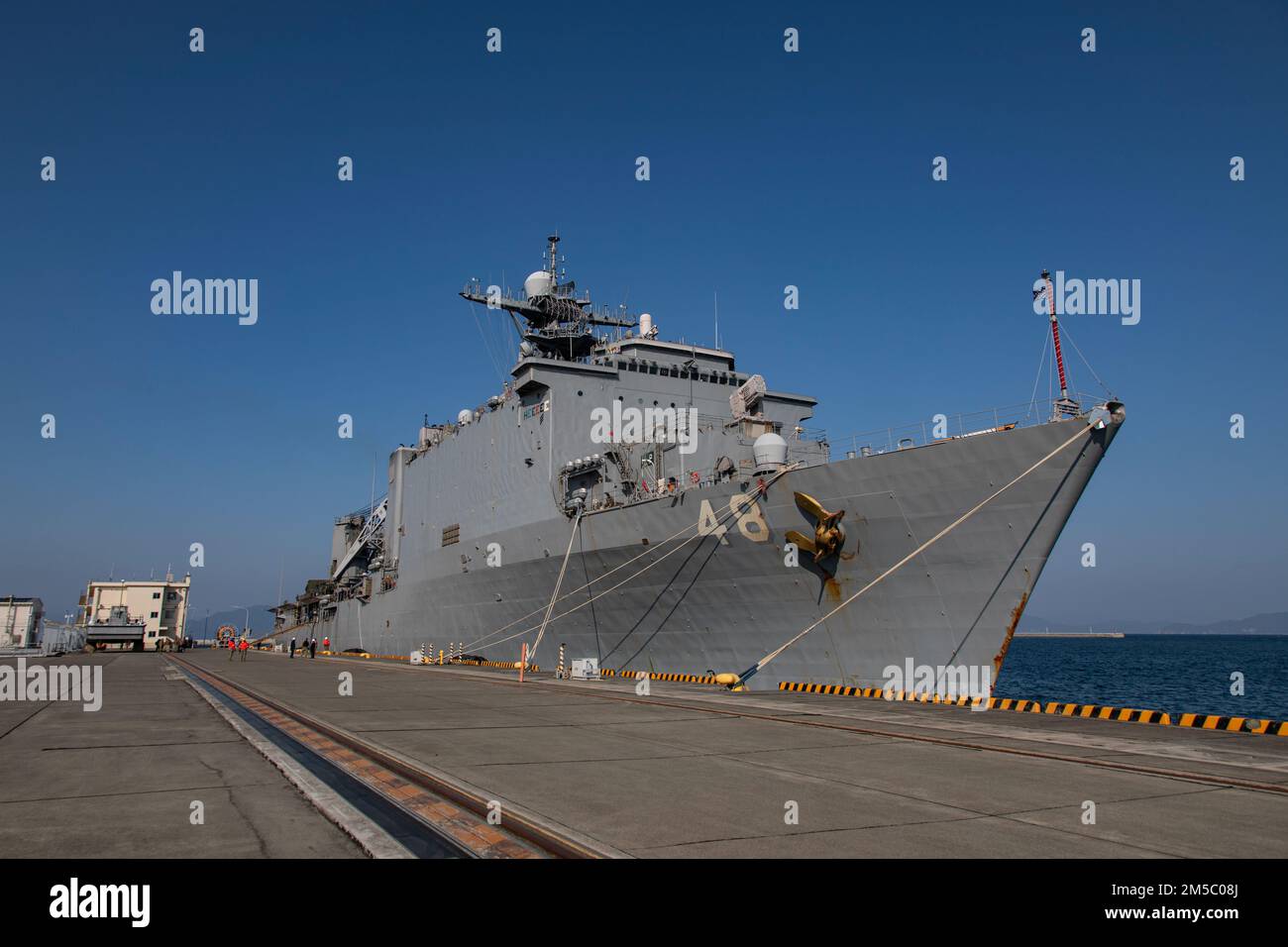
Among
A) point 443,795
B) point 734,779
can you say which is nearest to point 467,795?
point 443,795

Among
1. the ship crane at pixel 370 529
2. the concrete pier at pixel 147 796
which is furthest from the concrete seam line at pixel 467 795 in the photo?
the ship crane at pixel 370 529

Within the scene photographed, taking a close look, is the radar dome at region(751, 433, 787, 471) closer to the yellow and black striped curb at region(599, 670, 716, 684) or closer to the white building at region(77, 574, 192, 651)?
the yellow and black striped curb at region(599, 670, 716, 684)

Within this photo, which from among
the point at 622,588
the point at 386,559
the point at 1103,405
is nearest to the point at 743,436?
the point at 622,588

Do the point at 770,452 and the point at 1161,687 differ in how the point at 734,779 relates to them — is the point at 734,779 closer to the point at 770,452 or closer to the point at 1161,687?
the point at 770,452

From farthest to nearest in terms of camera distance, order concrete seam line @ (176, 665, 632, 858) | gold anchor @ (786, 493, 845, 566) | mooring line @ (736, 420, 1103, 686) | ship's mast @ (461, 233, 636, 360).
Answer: ship's mast @ (461, 233, 636, 360), gold anchor @ (786, 493, 845, 566), mooring line @ (736, 420, 1103, 686), concrete seam line @ (176, 665, 632, 858)

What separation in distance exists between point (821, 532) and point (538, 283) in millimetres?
18028

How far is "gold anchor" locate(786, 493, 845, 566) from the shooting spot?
14.8 metres

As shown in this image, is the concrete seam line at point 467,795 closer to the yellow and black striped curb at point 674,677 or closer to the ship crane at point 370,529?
the yellow and black striped curb at point 674,677

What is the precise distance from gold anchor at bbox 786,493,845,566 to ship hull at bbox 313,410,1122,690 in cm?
18

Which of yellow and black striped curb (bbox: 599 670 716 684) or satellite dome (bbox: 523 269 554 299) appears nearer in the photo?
yellow and black striped curb (bbox: 599 670 716 684)

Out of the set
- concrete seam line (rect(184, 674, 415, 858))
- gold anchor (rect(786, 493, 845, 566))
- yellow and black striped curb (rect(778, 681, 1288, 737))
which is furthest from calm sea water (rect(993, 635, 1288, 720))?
concrete seam line (rect(184, 674, 415, 858))

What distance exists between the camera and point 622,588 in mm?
19391
